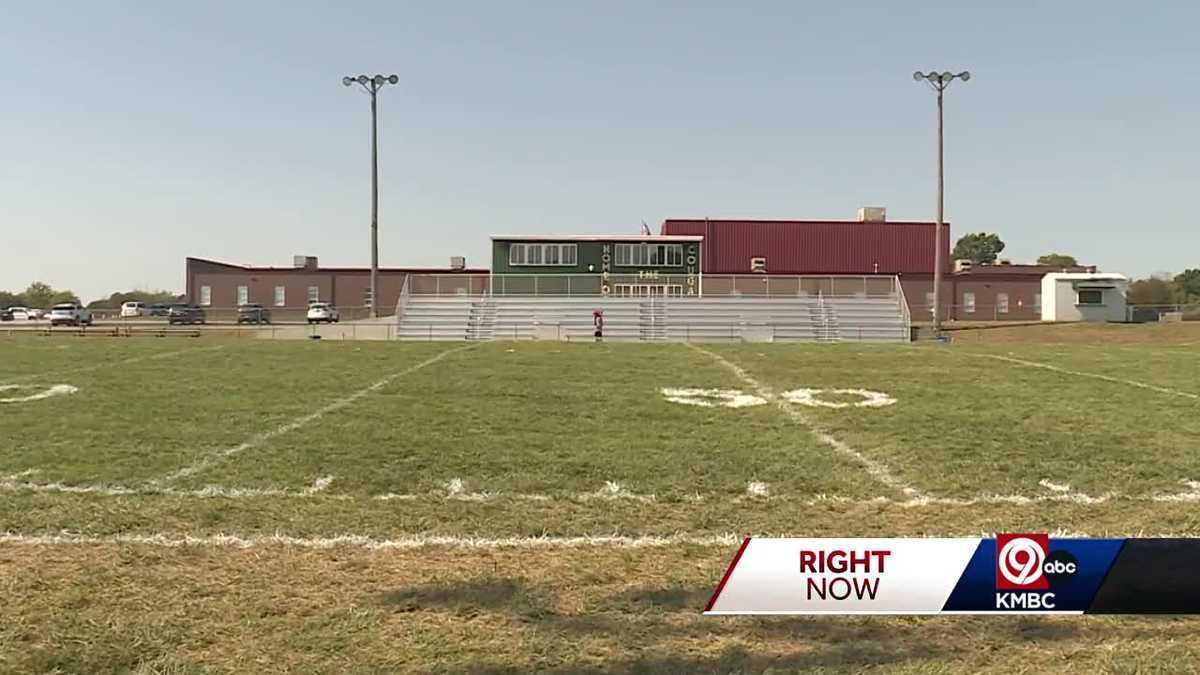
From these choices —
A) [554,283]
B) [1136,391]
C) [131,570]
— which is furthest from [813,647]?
[554,283]

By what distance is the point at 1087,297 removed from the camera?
47531mm

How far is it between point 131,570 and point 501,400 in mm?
6432

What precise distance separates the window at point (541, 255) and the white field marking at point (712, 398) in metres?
32.2

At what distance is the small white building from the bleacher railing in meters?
17.4

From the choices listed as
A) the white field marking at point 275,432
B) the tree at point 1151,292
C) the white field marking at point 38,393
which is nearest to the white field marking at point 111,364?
the white field marking at point 38,393

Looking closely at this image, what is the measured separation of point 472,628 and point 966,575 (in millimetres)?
1828

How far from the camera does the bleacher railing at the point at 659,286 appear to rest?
36.6m

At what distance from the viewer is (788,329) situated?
3450 centimetres

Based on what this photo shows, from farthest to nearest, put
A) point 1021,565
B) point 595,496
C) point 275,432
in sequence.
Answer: point 275,432 → point 595,496 → point 1021,565

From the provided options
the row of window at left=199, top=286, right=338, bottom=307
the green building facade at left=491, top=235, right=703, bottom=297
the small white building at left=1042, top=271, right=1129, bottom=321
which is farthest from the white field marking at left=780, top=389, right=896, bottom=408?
the row of window at left=199, top=286, right=338, bottom=307

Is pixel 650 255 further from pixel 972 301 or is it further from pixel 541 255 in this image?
pixel 972 301

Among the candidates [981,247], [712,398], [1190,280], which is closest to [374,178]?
[712,398]

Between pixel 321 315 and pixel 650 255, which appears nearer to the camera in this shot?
pixel 650 255

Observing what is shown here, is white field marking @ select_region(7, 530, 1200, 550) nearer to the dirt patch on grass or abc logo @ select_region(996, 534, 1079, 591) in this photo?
the dirt patch on grass
